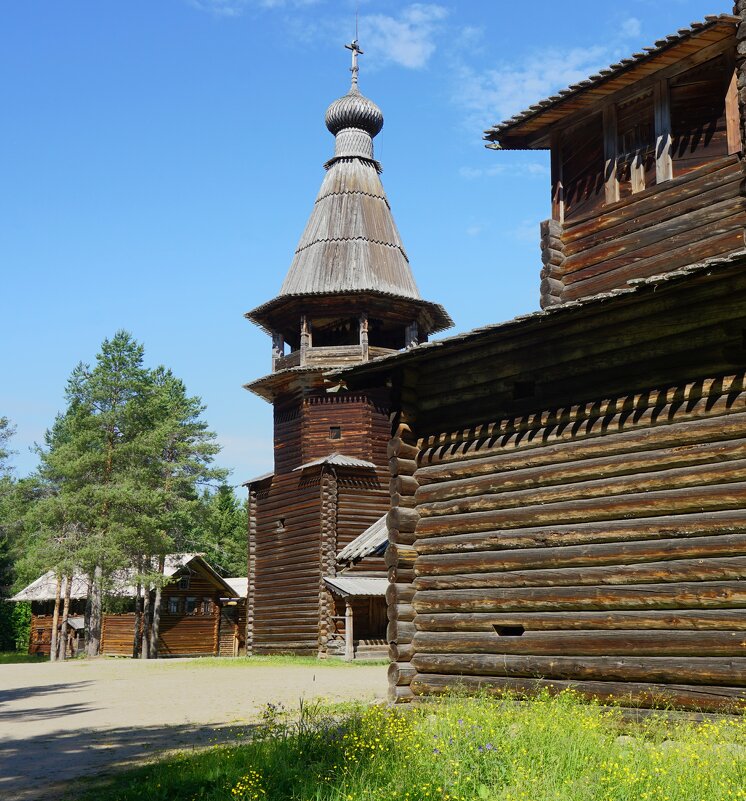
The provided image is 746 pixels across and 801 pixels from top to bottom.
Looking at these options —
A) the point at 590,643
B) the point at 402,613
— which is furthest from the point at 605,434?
the point at 402,613

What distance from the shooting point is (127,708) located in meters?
16.2

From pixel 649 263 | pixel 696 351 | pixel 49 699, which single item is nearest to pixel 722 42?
pixel 649 263

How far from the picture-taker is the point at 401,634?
1290 centimetres

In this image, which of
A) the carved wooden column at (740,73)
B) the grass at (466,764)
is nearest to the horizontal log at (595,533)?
the grass at (466,764)

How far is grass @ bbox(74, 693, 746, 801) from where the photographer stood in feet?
21.9

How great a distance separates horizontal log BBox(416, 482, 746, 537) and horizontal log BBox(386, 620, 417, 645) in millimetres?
1352

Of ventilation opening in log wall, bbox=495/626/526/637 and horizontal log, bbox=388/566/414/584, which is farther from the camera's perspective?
horizontal log, bbox=388/566/414/584

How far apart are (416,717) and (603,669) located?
238 centimetres

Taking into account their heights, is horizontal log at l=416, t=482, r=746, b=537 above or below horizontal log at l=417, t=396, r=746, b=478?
below

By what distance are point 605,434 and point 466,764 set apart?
5039mm

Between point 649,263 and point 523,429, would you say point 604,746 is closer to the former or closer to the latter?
point 523,429

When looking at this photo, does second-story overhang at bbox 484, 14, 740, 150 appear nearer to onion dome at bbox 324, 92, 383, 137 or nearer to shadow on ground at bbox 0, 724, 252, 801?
shadow on ground at bbox 0, 724, 252, 801

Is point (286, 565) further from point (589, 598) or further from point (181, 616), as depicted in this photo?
point (589, 598)

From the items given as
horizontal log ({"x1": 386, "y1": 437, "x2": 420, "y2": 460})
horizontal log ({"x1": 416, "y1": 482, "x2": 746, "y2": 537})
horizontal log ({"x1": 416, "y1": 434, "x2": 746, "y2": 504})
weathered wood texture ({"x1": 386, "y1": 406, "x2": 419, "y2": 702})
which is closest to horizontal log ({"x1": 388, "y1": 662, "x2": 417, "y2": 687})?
weathered wood texture ({"x1": 386, "y1": 406, "x2": 419, "y2": 702})
